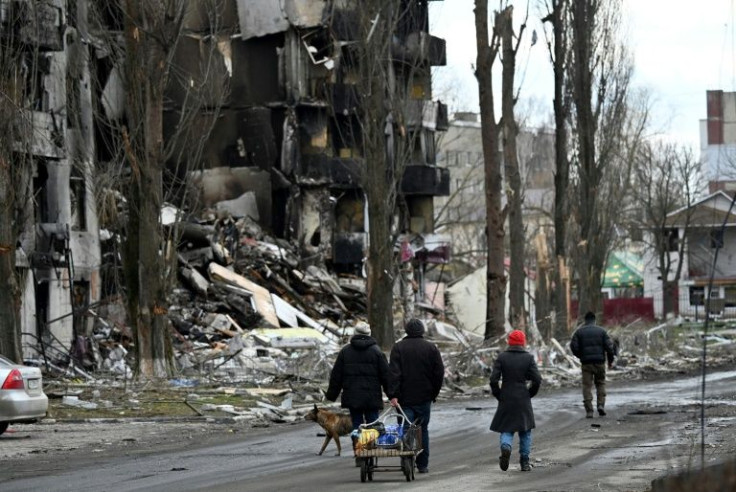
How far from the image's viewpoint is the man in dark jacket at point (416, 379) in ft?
49.9

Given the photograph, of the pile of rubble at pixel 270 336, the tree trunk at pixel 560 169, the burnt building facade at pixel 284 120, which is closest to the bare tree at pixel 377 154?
the pile of rubble at pixel 270 336

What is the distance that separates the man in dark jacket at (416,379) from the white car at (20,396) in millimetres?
7371

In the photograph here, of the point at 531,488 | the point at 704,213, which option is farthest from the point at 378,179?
the point at 704,213

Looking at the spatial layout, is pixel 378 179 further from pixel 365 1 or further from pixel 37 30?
pixel 37 30

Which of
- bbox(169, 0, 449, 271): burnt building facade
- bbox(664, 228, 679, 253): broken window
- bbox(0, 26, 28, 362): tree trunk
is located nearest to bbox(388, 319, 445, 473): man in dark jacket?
bbox(0, 26, 28, 362): tree trunk

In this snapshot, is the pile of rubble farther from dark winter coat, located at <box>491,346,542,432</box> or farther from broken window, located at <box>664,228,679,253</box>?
broken window, located at <box>664,228,679,253</box>

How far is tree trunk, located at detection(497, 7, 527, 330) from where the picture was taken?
3834 centimetres

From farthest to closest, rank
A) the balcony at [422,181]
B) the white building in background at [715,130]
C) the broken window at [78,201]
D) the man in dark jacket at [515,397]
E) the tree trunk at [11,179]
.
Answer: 1. the white building in background at [715,130]
2. the balcony at [422,181]
3. the broken window at [78,201]
4. the tree trunk at [11,179]
5. the man in dark jacket at [515,397]

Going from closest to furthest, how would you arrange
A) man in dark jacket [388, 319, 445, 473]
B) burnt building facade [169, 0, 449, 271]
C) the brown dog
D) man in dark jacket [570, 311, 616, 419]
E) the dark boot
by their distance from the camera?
the dark boot
man in dark jacket [388, 319, 445, 473]
the brown dog
man in dark jacket [570, 311, 616, 419]
burnt building facade [169, 0, 449, 271]

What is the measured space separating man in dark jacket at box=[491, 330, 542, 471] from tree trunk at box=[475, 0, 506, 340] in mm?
22226

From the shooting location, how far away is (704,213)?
8819cm

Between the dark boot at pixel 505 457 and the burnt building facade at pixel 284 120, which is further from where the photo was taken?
the burnt building facade at pixel 284 120

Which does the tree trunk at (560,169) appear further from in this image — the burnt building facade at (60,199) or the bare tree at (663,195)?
the bare tree at (663,195)

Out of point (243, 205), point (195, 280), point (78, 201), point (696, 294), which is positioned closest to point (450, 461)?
point (78, 201)
